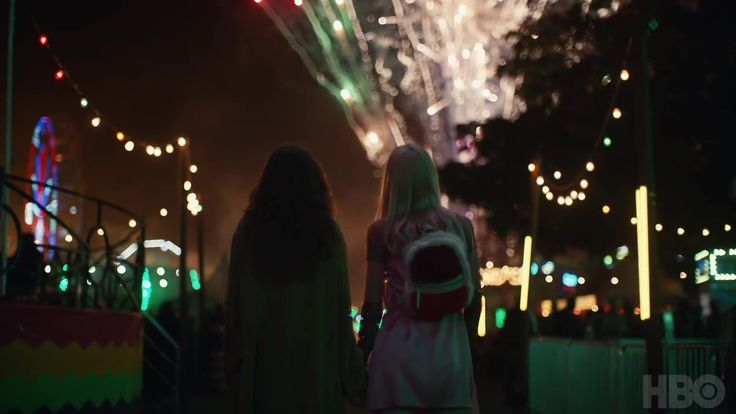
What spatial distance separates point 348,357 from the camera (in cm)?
448

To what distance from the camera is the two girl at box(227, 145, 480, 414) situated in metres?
4.23

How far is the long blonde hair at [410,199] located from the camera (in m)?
4.46

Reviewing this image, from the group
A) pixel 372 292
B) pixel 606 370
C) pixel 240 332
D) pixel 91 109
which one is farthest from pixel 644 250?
pixel 91 109

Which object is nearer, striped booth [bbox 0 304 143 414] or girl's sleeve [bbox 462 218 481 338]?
girl's sleeve [bbox 462 218 481 338]

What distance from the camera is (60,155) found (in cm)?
2745

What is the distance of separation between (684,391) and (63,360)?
19.1ft

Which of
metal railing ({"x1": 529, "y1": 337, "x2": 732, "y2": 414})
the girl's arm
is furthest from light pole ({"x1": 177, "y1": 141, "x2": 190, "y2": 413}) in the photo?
the girl's arm

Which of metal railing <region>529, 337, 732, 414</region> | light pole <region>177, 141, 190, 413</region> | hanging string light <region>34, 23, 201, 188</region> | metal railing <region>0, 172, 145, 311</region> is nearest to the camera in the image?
metal railing <region>0, 172, 145, 311</region>

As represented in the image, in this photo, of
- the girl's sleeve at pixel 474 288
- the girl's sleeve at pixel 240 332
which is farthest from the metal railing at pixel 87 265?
the girl's sleeve at pixel 474 288

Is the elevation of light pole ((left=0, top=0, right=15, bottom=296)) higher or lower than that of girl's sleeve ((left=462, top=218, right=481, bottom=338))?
higher

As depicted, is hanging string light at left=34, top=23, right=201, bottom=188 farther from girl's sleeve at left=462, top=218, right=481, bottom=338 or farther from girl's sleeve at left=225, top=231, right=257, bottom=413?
girl's sleeve at left=462, top=218, right=481, bottom=338

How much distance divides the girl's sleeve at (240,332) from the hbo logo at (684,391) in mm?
6217

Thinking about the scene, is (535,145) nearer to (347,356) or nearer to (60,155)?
(60,155)

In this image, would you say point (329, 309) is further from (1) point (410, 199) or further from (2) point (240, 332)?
(1) point (410, 199)
